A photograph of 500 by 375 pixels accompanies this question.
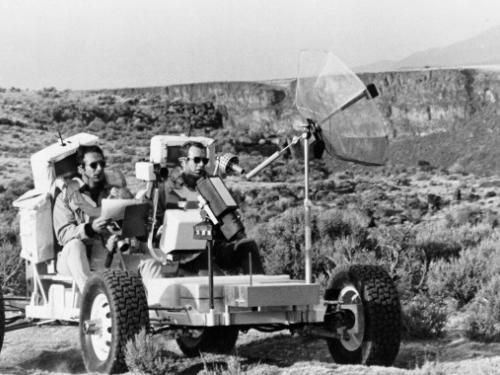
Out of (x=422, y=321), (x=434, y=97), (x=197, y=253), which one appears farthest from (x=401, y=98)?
(x=197, y=253)

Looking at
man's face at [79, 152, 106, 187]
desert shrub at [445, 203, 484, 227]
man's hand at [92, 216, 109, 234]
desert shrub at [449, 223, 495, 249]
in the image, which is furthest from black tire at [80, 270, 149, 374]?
desert shrub at [445, 203, 484, 227]

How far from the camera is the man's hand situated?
10.2 meters

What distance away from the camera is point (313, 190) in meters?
41.5

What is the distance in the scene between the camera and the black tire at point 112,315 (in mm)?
8922

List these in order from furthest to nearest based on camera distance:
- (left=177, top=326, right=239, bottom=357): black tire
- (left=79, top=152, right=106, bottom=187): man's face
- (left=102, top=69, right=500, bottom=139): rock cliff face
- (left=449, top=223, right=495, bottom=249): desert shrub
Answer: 1. (left=102, top=69, right=500, bottom=139): rock cliff face
2. (left=449, top=223, right=495, bottom=249): desert shrub
3. (left=177, top=326, right=239, bottom=357): black tire
4. (left=79, top=152, right=106, bottom=187): man's face

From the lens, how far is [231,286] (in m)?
9.03

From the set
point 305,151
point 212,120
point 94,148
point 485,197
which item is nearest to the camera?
point 305,151

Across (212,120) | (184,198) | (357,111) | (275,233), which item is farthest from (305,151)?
(212,120)

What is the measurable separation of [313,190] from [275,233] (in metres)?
24.0

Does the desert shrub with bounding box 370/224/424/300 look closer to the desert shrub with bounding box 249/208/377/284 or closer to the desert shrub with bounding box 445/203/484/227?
the desert shrub with bounding box 249/208/377/284

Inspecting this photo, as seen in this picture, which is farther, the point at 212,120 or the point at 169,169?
the point at 212,120

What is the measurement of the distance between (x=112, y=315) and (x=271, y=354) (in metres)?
2.81

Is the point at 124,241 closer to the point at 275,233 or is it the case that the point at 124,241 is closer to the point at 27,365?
the point at 27,365

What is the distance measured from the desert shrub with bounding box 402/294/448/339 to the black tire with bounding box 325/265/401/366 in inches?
83.7
